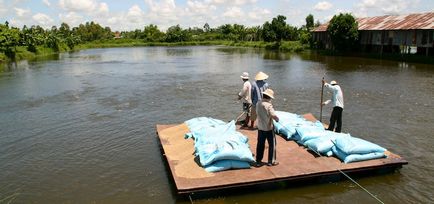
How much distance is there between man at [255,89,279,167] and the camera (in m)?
7.59

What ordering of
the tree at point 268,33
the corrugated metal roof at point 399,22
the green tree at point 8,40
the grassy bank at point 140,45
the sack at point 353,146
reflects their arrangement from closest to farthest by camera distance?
the sack at point 353,146
the corrugated metal roof at point 399,22
the green tree at point 8,40
the grassy bank at point 140,45
the tree at point 268,33

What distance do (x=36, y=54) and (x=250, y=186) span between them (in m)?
55.5

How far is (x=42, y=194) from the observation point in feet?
26.5

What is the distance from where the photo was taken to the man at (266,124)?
7.59 m

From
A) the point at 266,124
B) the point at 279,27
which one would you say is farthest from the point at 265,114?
the point at 279,27

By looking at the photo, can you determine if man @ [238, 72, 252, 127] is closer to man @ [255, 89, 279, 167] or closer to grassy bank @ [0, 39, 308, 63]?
man @ [255, 89, 279, 167]

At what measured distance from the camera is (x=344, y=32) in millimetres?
44938

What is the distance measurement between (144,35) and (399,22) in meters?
85.3

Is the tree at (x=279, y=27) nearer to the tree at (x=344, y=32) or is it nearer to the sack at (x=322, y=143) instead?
the tree at (x=344, y=32)

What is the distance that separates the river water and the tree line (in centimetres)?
2702

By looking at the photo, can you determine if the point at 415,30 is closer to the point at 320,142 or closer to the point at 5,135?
the point at 320,142

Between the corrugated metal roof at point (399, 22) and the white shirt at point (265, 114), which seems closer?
the white shirt at point (265, 114)

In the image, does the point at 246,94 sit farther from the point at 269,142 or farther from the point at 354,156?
the point at 354,156

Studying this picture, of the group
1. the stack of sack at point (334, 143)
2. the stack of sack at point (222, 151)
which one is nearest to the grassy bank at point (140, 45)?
the stack of sack at point (222, 151)
